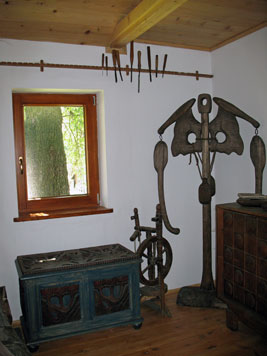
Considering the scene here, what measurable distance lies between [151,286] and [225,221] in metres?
0.94

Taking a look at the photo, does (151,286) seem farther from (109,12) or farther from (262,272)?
(109,12)

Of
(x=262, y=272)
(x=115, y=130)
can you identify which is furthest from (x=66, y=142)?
(x=262, y=272)

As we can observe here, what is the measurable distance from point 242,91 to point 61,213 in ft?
6.35

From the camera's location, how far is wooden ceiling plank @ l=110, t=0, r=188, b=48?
231 cm

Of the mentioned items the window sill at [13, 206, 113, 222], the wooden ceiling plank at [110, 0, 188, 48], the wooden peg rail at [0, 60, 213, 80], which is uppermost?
the wooden ceiling plank at [110, 0, 188, 48]

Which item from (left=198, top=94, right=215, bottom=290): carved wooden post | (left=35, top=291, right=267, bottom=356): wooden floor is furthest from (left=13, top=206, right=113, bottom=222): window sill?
(left=35, top=291, right=267, bottom=356): wooden floor

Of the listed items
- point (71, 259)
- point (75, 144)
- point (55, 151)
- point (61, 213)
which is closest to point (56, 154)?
point (55, 151)

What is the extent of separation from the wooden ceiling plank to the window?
71 cm

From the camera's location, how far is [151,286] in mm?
3262

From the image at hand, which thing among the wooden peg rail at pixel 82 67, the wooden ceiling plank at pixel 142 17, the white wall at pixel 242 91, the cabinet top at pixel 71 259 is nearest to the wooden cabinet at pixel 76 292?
the cabinet top at pixel 71 259

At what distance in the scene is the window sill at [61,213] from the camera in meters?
3.06

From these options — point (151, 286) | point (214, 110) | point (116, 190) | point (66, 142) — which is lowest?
point (151, 286)

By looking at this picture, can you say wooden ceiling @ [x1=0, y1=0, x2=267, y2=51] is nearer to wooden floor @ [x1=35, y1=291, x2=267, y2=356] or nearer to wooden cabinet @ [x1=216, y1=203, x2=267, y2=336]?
wooden cabinet @ [x1=216, y1=203, x2=267, y2=336]

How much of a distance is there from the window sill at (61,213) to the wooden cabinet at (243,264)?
106cm
